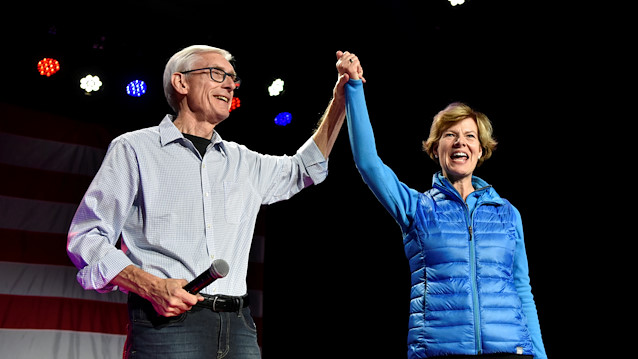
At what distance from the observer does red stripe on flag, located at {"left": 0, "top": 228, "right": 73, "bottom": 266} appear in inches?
177

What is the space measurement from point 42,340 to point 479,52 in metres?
3.53

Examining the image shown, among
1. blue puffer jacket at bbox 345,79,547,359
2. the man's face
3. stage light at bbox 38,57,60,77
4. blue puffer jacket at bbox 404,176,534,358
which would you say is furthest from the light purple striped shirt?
stage light at bbox 38,57,60,77

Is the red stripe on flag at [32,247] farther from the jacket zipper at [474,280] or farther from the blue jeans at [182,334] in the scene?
the jacket zipper at [474,280]

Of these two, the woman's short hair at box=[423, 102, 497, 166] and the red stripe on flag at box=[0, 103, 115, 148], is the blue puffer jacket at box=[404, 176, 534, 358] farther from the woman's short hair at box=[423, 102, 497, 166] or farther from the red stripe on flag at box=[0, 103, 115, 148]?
the red stripe on flag at box=[0, 103, 115, 148]

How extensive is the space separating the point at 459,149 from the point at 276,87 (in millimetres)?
2931

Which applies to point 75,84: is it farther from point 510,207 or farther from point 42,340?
point 510,207

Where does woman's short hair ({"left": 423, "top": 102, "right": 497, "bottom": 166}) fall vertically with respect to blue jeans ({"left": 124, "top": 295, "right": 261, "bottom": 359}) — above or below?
above

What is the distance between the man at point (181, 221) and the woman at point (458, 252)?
35 cm

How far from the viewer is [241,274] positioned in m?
1.90

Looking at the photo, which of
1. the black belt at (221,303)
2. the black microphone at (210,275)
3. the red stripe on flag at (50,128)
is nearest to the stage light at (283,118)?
the red stripe on flag at (50,128)

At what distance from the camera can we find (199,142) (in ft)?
6.84

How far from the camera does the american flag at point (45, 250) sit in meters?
4.41

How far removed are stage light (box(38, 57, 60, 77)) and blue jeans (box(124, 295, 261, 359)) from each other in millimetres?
3355

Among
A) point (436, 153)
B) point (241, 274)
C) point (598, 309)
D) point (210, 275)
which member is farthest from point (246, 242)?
point (598, 309)
